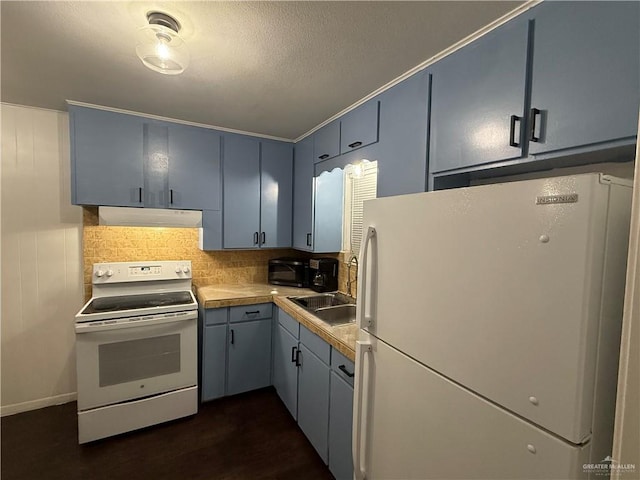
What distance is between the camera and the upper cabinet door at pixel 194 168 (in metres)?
2.45

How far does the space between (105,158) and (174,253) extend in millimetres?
927

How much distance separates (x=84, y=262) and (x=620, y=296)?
3143 millimetres

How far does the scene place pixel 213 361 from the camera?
2.47 m

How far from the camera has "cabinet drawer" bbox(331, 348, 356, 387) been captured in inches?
61.6

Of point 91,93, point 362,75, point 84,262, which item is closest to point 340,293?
point 362,75

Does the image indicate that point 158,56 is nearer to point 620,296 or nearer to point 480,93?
point 480,93

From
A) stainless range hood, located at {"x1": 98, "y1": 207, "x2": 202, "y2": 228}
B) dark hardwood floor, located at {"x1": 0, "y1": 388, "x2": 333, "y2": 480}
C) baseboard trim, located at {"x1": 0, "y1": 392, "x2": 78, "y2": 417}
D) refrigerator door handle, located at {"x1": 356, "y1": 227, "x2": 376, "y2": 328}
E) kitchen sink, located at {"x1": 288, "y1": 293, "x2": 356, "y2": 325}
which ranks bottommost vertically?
dark hardwood floor, located at {"x1": 0, "y1": 388, "x2": 333, "y2": 480}

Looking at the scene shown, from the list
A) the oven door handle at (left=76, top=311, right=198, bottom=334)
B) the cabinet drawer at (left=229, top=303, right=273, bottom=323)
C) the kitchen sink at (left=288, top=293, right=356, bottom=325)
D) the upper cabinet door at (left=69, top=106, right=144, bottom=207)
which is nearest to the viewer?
the oven door handle at (left=76, top=311, right=198, bottom=334)

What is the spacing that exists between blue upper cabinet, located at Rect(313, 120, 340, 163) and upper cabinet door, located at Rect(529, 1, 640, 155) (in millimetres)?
1328

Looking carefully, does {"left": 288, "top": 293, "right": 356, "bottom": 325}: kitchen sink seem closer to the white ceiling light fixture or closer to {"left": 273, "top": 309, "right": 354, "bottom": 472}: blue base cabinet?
{"left": 273, "top": 309, "right": 354, "bottom": 472}: blue base cabinet

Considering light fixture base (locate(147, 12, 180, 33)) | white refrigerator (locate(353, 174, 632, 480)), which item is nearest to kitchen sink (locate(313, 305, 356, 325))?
white refrigerator (locate(353, 174, 632, 480))

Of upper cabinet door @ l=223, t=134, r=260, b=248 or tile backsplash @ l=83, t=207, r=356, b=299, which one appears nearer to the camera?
tile backsplash @ l=83, t=207, r=356, b=299

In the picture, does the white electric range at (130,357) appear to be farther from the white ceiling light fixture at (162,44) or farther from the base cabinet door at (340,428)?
the white ceiling light fixture at (162,44)

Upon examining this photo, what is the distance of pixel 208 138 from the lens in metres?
2.57
